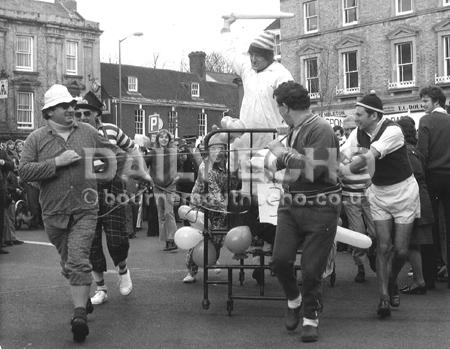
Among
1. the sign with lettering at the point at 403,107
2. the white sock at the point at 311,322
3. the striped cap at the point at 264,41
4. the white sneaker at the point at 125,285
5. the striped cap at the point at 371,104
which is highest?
the sign with lettering at the point at 403,107

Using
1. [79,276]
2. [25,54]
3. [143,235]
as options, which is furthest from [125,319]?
[25,54]

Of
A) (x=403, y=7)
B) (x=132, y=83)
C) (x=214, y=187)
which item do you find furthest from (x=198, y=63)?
(x=214, y=187)

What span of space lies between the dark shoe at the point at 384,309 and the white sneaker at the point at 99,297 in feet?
9.08

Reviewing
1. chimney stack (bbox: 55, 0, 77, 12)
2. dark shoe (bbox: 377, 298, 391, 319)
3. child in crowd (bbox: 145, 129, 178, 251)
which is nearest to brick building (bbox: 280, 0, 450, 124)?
chimney stack (bbox: 55, 0, 77, 12)

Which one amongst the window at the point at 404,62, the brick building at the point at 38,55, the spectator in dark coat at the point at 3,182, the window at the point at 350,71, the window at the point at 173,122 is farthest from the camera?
the window at the point at 173,122

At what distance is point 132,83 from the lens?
5366cm

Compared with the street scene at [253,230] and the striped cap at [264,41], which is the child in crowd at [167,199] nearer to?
the street scene at [253,230]

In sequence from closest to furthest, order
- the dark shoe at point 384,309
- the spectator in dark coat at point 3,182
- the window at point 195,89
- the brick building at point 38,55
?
the dark shoe at point 384,309, the spectator in dark coat at point 3,182, the brick building at point 38,55, the window at point 195,89

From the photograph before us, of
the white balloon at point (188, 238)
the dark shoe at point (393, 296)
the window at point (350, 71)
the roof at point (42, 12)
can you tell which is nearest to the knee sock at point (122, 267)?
the white balloon at point (188, 238)

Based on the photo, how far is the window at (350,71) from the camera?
113 feet

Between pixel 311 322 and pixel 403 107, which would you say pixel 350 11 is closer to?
pixel 403 107

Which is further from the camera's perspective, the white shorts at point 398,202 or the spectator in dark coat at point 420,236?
the spectator in dark coat at point 420,236

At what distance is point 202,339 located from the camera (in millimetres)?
5492

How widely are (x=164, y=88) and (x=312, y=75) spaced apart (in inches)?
881
